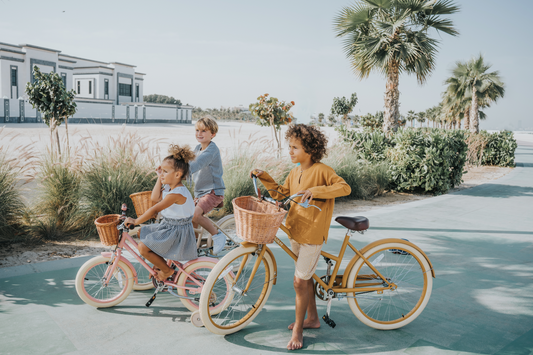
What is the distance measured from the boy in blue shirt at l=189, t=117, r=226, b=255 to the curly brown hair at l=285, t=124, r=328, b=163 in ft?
4.06

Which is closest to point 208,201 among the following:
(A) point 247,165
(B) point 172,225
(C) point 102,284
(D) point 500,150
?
(B) point 172,225

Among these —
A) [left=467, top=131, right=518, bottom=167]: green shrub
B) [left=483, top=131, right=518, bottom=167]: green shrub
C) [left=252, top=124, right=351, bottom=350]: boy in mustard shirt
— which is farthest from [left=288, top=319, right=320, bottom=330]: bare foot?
[left=483, top=131, right=518, bottom=167]: green shrub

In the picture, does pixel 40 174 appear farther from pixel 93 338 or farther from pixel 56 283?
pixel 93 338

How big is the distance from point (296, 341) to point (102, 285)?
1805 millimetres

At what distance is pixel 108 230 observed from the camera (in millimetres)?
3309

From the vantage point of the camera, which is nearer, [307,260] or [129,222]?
A: [307,260]

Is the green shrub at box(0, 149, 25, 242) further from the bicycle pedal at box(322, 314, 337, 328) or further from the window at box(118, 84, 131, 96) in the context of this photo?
the window at box(118, 84, 131, 96)

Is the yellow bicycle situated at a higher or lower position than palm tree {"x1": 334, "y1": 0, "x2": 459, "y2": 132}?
lower

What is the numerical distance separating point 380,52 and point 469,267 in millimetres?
9973

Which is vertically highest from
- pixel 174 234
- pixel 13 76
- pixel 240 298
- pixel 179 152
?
pixel 13 76

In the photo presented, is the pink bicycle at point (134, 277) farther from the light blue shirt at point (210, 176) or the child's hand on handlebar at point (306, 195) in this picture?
the child's hand on handlebar at point (306, 195)

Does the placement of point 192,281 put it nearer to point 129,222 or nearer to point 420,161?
point 129,222

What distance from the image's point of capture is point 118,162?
21.0ft

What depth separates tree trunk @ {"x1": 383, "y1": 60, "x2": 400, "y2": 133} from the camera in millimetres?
13805
